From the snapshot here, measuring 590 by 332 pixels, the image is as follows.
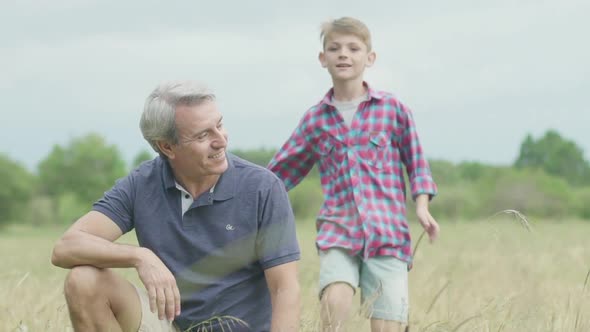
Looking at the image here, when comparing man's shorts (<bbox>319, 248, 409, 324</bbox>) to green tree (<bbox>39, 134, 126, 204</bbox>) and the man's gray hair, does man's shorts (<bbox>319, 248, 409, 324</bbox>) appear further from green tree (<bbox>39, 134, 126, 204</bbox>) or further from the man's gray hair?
green tree (<bbox>39, 134, 126, 204</bbox>)

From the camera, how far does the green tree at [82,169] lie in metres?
66.5

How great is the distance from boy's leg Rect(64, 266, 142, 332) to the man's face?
55 centimetres

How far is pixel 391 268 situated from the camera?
438cm

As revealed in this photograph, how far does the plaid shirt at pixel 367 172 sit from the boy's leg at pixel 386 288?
0.05 metres

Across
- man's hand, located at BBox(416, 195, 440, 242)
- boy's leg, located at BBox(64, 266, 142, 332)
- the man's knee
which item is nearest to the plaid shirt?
man's hand, located at BBox(416, 195, 440, 242)

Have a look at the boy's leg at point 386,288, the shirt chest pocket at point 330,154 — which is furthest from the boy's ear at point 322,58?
the boy's leg at point 386,288

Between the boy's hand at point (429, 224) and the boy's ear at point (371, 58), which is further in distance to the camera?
the boy's ear at point (371, 58)

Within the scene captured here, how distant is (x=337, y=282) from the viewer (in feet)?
14.0

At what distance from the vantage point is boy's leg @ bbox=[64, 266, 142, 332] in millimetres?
3305

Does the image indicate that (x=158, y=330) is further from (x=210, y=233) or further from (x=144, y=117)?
(x=144, y=117)

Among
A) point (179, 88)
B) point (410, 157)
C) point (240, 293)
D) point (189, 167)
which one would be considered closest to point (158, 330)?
point (240, 293)

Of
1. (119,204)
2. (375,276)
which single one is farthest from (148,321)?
(375,276)

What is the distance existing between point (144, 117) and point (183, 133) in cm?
19

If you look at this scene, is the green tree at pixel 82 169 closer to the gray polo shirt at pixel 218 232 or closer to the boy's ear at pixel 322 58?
the boy's ear at pixel 322 58
